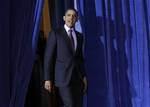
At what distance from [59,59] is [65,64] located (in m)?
0.07

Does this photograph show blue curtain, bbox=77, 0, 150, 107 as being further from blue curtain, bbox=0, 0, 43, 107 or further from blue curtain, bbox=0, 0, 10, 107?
blue curtain, bbox=0, 0, 10, 107

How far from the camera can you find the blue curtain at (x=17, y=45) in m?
3.21

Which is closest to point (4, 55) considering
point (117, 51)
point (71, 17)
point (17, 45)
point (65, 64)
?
point (17, 45)

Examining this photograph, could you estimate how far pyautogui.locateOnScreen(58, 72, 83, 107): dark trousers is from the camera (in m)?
3.21

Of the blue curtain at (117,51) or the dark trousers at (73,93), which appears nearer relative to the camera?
the dark trousers at (73,93)

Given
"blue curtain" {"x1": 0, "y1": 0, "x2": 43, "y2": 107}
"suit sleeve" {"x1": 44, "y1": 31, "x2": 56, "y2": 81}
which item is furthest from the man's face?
"blue curtain" {"x1": 0, "y1": 0, "x2": 43, "y2": 107}

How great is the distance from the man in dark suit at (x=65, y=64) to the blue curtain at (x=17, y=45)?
200 millimetres

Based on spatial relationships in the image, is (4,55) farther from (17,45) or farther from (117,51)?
(117,51)

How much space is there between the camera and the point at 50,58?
319 cm

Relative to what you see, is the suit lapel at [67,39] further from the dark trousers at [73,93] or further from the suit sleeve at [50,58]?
the dark trousers at [73,93]

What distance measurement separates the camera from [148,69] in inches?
156

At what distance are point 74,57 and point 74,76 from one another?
0.18 metres

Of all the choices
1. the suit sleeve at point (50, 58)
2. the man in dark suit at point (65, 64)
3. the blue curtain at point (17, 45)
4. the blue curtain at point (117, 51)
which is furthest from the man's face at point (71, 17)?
the blue curtain at point (117, 51)

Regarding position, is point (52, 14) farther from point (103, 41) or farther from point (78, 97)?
point (78, 97)
